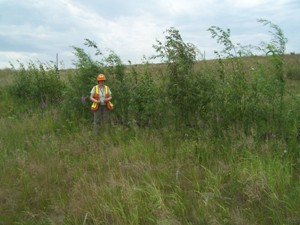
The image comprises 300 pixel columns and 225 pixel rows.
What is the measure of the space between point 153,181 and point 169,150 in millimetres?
1654

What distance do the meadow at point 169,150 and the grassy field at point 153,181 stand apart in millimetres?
20

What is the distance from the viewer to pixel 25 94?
1645 centimetres

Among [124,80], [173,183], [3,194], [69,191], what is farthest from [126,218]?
[124,80]

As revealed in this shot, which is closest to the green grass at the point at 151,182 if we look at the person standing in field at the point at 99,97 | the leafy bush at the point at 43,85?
the person standing in field at the point at 99,97

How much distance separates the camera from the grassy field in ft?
15.8

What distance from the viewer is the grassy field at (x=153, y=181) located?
4.83m

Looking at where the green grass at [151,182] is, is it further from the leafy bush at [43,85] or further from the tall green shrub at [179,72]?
the leafy bush at [43,85]

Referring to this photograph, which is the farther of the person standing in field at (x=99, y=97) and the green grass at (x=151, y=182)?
the person standing in field at (x=99, y=97)

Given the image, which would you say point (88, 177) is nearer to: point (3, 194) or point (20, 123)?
point (3, 194)

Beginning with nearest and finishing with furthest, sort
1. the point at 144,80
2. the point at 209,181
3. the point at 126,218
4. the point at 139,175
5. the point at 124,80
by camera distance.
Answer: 1. the point at 126,218
2. the point at 209,181
3. the point at 139,175
4. the point at 144,80
5. the point at 124,80

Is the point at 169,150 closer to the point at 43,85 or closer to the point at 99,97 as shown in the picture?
the point at 99,97

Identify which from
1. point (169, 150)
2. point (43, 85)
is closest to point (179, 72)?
point (169, 150)

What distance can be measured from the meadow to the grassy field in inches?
0.8

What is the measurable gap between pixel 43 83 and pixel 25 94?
73.1 inches
